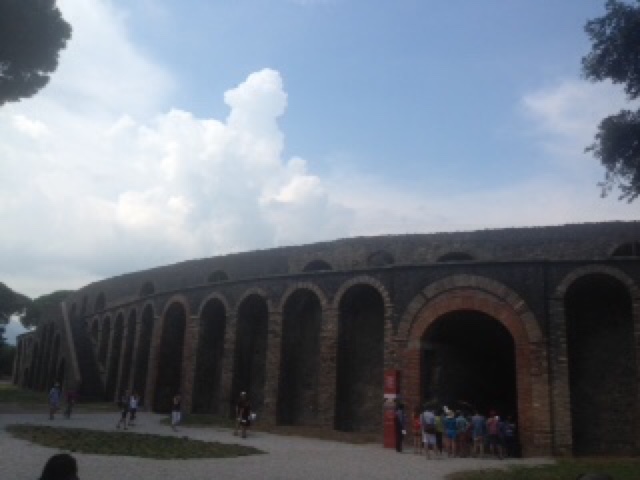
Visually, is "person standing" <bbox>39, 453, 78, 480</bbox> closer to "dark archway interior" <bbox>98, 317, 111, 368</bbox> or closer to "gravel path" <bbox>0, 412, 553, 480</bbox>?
"gravel path" <bbox>0, 412, 553, 480</bbox>

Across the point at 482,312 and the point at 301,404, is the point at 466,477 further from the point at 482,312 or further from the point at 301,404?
the point at 301,404

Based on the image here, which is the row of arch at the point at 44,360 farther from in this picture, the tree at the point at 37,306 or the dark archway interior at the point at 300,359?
the tree at the point at 37,306

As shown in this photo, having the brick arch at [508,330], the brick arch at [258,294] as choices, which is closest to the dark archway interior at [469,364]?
the brick arch at [508,330]

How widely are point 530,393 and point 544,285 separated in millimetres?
2661

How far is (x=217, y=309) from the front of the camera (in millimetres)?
22312

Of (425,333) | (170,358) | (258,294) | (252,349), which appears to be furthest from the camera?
(170,358)

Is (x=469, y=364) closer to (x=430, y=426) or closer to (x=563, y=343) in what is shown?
(x=563, y=343)

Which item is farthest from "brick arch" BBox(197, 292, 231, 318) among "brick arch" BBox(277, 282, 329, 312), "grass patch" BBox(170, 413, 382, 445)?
"grass patch" BBox(170, 413, 382, 445)

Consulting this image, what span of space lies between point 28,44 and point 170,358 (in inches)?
518

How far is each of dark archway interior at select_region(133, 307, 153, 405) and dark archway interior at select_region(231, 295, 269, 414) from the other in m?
6.11

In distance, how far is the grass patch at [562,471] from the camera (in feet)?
32.6

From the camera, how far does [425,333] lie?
15.8 metres

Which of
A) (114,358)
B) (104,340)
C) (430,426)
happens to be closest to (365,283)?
(430,426)

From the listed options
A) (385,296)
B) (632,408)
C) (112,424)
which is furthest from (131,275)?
(632,408)
